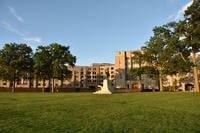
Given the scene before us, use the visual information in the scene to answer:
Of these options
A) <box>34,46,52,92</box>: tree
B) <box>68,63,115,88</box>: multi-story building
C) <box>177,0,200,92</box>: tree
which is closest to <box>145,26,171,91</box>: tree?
<box>177,0,200,92</box>: tree

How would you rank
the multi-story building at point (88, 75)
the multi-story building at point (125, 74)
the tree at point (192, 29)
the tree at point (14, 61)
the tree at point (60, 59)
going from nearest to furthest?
the tree at point (192, 29) < the tree at point (14, 61) < the tree at point (60, 59) < the multi-story building at point (125, 74) < the multi-story building at point (88, 75)

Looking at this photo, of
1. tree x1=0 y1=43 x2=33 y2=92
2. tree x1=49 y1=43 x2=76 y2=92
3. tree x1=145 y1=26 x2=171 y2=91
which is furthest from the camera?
tree x1=49 y1=43 x2=76 y2=92

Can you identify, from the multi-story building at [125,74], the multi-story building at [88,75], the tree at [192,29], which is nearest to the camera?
the tree at [192,29]

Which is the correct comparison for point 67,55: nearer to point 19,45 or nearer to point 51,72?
point 51,72

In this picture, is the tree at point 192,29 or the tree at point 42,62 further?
the tree at point 42,62

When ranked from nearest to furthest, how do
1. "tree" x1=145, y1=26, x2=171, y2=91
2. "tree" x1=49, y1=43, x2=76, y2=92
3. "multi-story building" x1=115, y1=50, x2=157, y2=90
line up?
"tree" x1=145, y1=26, x2=171, y2=91 → "tree" x1=49, y1=43, x2=76, y2=92 → "multi-story building" x1=115, y1=50, x2=157, y2=90

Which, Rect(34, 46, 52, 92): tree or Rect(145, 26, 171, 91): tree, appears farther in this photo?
Rect(34, 46, 52, 92): tree

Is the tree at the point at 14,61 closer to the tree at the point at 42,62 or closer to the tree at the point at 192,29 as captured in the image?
the tree at the point at 42,62

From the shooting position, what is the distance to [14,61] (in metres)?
53.6

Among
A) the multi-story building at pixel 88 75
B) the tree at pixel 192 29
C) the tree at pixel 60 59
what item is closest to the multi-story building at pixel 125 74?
the multi-story building at pixel 88 75

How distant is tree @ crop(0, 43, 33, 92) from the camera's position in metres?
54.2

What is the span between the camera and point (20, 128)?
22.9 feet

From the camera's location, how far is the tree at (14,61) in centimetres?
5425

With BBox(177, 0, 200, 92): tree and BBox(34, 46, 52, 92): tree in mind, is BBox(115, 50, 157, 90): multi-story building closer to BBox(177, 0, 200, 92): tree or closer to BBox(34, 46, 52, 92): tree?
BBox(34, 46, 52, 92): tree
